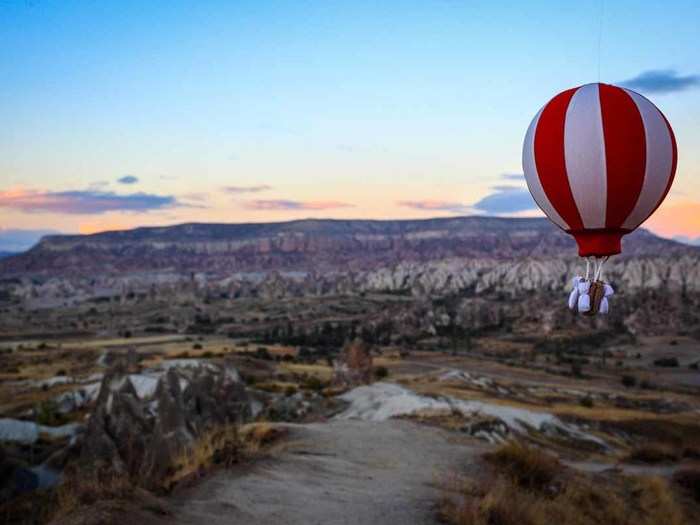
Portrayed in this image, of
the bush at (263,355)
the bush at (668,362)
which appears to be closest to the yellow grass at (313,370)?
the bush at (263,355)

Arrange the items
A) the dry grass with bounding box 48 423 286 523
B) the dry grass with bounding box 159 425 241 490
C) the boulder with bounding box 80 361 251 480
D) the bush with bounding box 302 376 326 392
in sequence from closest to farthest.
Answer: the dry grass with bounding box 48 423 286 523 → the dry grass with bounding box 159 425 241 490 → the boulder with bounding box 80 361 251 480 → the bush with bounding box 302 376 326 392

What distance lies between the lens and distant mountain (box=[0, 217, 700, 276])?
12988cm

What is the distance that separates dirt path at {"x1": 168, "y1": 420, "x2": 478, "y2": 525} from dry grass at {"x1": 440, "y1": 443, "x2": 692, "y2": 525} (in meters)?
0.39

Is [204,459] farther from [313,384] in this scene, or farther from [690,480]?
[313,384]

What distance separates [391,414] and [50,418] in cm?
980

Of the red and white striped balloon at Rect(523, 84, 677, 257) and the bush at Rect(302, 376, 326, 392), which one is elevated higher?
the red and white striped balloon at Rect(523, 84, 677, 257)

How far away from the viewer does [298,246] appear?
143875mm

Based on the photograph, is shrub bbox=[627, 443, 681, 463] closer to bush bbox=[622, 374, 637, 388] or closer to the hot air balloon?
the hot air balloon

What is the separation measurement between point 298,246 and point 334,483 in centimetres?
13687

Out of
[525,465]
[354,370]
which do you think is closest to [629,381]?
[354,370]

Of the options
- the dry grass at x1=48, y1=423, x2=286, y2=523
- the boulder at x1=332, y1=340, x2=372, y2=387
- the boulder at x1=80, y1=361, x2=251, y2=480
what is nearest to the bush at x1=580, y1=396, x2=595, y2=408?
the boulder at x1=332, y1=340, x2=372, y2=387

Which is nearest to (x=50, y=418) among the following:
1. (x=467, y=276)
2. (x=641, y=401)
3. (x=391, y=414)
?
(x=391, y=414)

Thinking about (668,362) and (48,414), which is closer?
(48,414)

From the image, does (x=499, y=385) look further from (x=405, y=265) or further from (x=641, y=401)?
(x=405, y=265)
